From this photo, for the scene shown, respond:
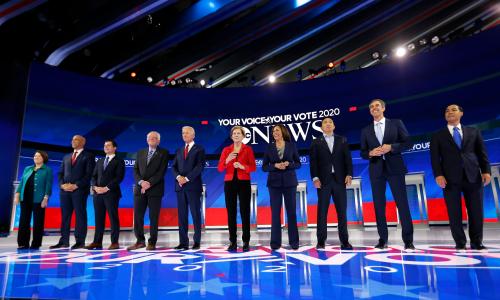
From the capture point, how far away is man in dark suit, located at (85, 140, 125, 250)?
12.4 feet

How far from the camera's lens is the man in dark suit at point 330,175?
10.6ft

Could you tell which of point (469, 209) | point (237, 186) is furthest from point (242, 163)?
point (469, 209)

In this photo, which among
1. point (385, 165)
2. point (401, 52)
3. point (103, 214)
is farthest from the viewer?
point (401, 52)

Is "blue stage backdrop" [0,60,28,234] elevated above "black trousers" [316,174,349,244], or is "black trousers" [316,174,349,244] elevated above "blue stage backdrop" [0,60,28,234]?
"blue stage backdrop" [0,60,28,234]

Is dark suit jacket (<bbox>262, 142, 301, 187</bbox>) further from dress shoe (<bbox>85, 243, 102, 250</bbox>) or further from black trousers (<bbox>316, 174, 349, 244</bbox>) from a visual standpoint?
dress shoe (<bbox>85, 243, 102, 250</bbox>)

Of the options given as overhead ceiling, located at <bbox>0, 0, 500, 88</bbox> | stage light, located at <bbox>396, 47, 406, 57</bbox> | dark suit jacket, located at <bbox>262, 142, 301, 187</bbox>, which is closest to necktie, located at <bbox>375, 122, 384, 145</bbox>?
dark suit jacket, located at <bbox>262, 142, 301, 187</bbox>

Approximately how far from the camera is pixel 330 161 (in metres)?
3.34

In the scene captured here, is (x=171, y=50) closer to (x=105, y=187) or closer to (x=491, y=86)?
(x=105, y=187)

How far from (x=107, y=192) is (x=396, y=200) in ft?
10.2

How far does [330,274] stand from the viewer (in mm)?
1795

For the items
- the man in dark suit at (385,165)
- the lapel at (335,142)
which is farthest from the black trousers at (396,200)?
the lapel at (335,142)

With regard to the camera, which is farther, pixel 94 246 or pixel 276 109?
pixel 276 109

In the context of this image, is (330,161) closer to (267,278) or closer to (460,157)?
(460,157)

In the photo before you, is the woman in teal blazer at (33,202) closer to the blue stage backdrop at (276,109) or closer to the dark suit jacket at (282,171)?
the blue stage backdrop at (276,109)
